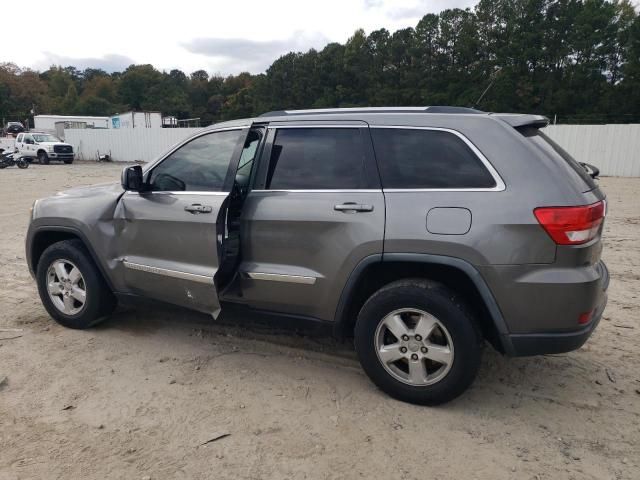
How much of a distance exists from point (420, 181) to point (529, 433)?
5.44 feet

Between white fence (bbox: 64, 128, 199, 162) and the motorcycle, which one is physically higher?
white fence (bbox: 64, 128, 199, 162)

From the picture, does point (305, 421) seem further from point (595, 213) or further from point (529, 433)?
point (595, 213)

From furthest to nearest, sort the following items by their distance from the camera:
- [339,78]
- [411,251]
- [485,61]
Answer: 1. [339,78]
2. [485,61]
3. [411,251]

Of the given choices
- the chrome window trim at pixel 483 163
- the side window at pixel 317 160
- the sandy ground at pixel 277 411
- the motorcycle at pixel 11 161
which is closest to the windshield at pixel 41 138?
the motorcycle at pixel 11 161

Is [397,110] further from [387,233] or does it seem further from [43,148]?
[43,148]

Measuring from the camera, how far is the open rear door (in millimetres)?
3676

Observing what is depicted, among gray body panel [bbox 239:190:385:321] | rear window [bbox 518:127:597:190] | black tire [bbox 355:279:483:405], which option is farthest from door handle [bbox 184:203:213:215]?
rear window [bbox 518:127:597:190]

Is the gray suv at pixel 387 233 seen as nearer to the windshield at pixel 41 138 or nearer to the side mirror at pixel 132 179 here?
the side mirror at pixel 132 179

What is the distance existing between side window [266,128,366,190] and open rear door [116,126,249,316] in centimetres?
32

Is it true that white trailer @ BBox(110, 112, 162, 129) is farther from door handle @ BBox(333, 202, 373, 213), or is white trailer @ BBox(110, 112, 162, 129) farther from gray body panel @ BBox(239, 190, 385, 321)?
door handle @ BBox(333, 202, 373, 213)

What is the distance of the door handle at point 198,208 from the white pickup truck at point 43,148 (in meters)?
29.6

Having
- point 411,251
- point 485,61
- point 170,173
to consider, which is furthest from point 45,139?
point 485,61

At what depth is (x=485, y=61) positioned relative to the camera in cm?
5109

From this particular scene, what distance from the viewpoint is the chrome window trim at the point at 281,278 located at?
3.44 metres
